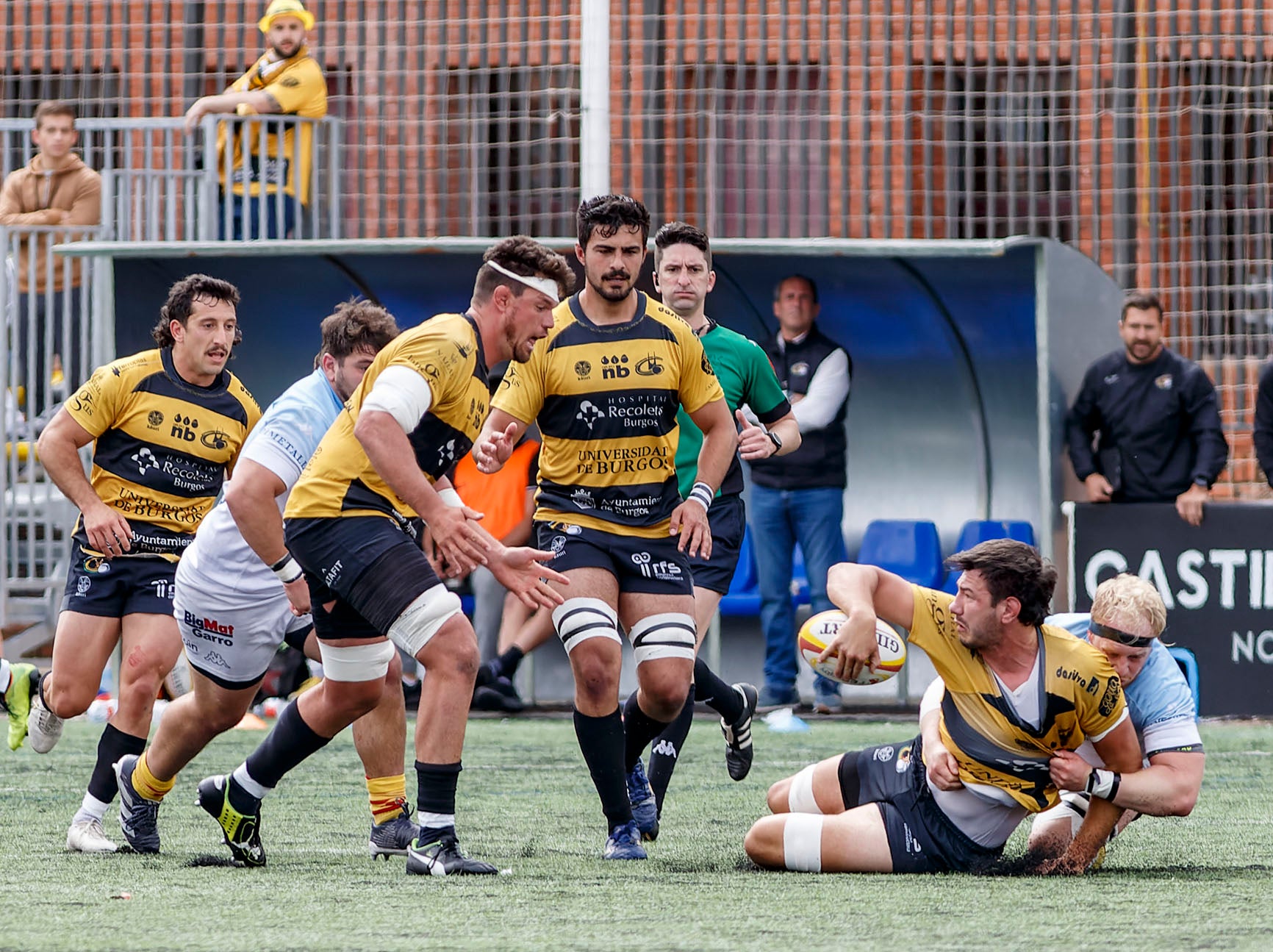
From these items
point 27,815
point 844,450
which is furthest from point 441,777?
point 844,450

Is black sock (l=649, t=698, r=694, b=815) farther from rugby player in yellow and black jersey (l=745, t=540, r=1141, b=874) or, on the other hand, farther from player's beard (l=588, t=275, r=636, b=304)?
player's beard (l=588, t=275, r=636, b=304)

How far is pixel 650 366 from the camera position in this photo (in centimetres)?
586

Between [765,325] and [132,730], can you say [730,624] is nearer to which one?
[765,325]

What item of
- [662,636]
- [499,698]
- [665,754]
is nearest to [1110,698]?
[662,636]

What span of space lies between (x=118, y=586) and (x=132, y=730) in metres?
0.55

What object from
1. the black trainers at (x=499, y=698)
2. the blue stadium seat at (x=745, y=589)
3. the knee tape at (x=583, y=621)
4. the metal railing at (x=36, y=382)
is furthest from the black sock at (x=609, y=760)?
the metal railing at (x=36, y=382)

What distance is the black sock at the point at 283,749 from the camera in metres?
5.47

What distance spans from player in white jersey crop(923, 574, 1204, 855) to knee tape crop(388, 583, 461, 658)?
1.38 metres

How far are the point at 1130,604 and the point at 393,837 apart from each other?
223 centimetres

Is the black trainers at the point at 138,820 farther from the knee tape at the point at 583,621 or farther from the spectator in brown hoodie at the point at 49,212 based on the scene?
the spectator in brown hoodie at the point at 49,212

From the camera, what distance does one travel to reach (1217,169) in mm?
13375

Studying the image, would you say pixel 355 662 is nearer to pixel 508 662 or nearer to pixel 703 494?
pixel 703 494

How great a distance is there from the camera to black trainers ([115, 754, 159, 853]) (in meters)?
5.89

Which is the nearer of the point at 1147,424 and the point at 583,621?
the point at 583,621
